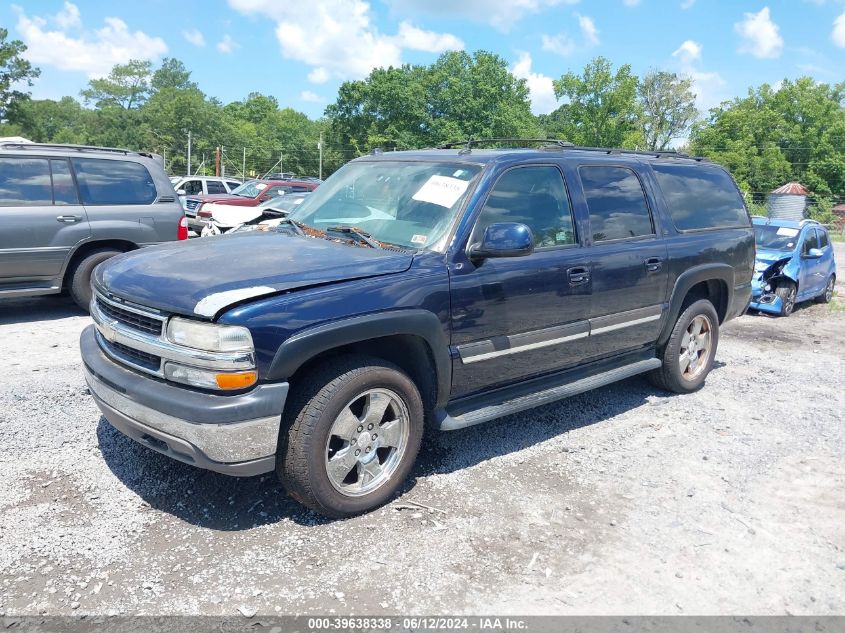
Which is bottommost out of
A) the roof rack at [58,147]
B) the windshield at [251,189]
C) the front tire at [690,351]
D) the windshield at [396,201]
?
the front tire at [690,351]

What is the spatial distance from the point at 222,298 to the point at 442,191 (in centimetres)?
167

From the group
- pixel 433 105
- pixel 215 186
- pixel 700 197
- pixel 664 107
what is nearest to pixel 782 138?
pixel 664 107

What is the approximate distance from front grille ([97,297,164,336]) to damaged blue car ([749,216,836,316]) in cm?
940

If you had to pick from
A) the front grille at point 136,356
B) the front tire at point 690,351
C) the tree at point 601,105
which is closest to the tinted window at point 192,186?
the front tire at point 690,351

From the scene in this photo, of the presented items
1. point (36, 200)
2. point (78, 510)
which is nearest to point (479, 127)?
point (36, 200)

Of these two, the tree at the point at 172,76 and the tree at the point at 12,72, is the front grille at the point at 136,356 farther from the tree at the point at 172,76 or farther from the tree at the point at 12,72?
the tree at the point at 172,76

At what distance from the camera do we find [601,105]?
64.9 m

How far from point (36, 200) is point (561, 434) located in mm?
6303

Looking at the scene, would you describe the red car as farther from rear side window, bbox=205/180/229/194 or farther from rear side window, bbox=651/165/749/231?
rear side window, bbox=651/165/749/231

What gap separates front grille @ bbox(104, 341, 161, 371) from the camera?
3208mm

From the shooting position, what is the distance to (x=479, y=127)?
61.7 metres

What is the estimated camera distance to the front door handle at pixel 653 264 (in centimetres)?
495

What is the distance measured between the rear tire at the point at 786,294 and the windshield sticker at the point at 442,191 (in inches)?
330

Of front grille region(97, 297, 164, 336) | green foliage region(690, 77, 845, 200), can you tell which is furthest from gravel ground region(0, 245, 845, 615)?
green foliage region(690, 77, 845, 200)
